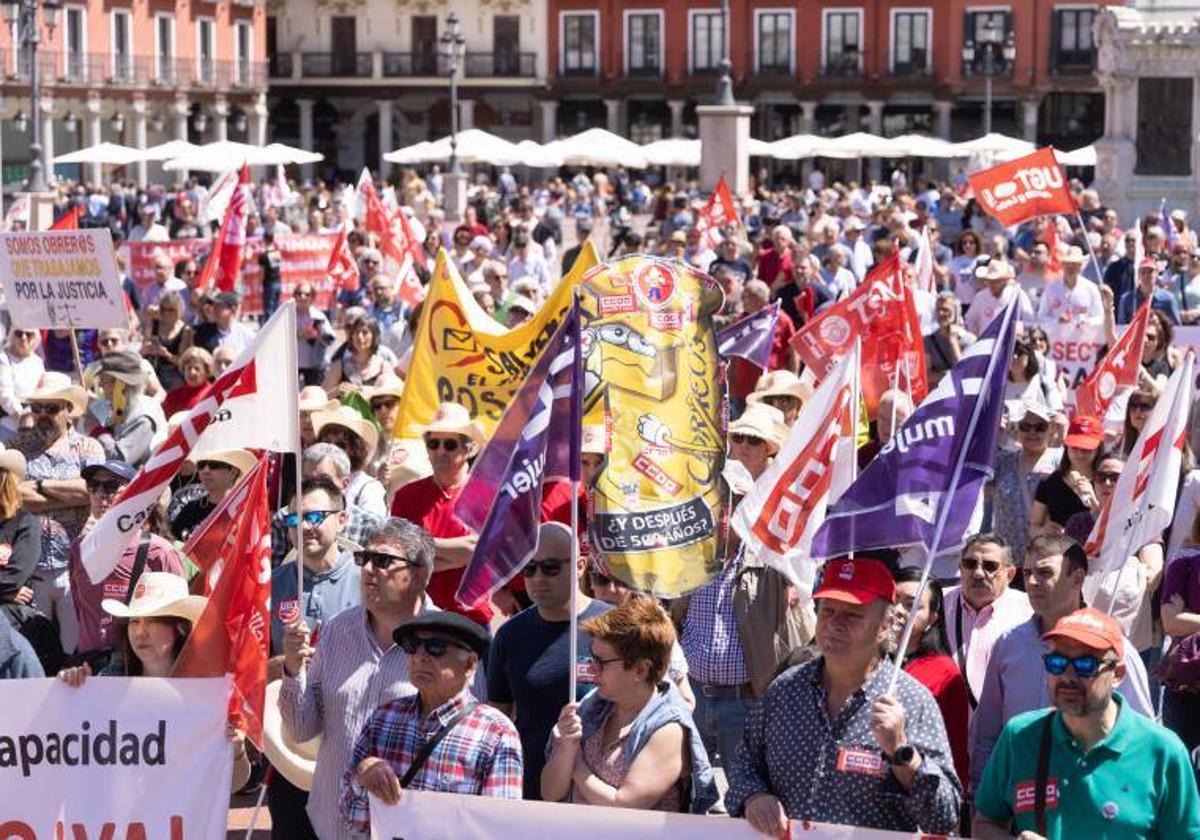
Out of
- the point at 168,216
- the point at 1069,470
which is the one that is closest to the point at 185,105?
the point at 168,216

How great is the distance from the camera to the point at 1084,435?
391 inches

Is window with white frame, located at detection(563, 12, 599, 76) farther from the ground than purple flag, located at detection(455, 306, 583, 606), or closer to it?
farther from the ground

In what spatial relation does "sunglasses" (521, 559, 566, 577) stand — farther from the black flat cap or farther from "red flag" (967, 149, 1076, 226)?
"red flag" (967, 149, 1076, 226)

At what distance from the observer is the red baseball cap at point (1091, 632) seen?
574cm

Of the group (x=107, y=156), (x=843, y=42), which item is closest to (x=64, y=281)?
(x=107, y=156)

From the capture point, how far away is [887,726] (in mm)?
5801

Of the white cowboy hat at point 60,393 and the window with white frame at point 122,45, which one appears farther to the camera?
the window with white frame at point 122,45

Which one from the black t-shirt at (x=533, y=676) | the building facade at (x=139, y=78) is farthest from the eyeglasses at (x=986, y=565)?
the building facade at (x=139, y=78)

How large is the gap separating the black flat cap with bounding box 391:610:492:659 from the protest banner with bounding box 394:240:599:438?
4215 millimetres

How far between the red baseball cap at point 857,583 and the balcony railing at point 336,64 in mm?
73148

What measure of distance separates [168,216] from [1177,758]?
38.1 m

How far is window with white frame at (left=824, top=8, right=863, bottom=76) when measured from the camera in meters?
73.4

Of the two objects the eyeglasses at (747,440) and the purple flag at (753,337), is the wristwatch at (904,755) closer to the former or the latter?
the eyeglasses at (747,440)

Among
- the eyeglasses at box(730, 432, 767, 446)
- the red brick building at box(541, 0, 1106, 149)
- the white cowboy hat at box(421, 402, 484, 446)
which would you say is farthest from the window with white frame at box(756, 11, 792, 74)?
the eyeglasses at box(730, 432, 767, 446)
